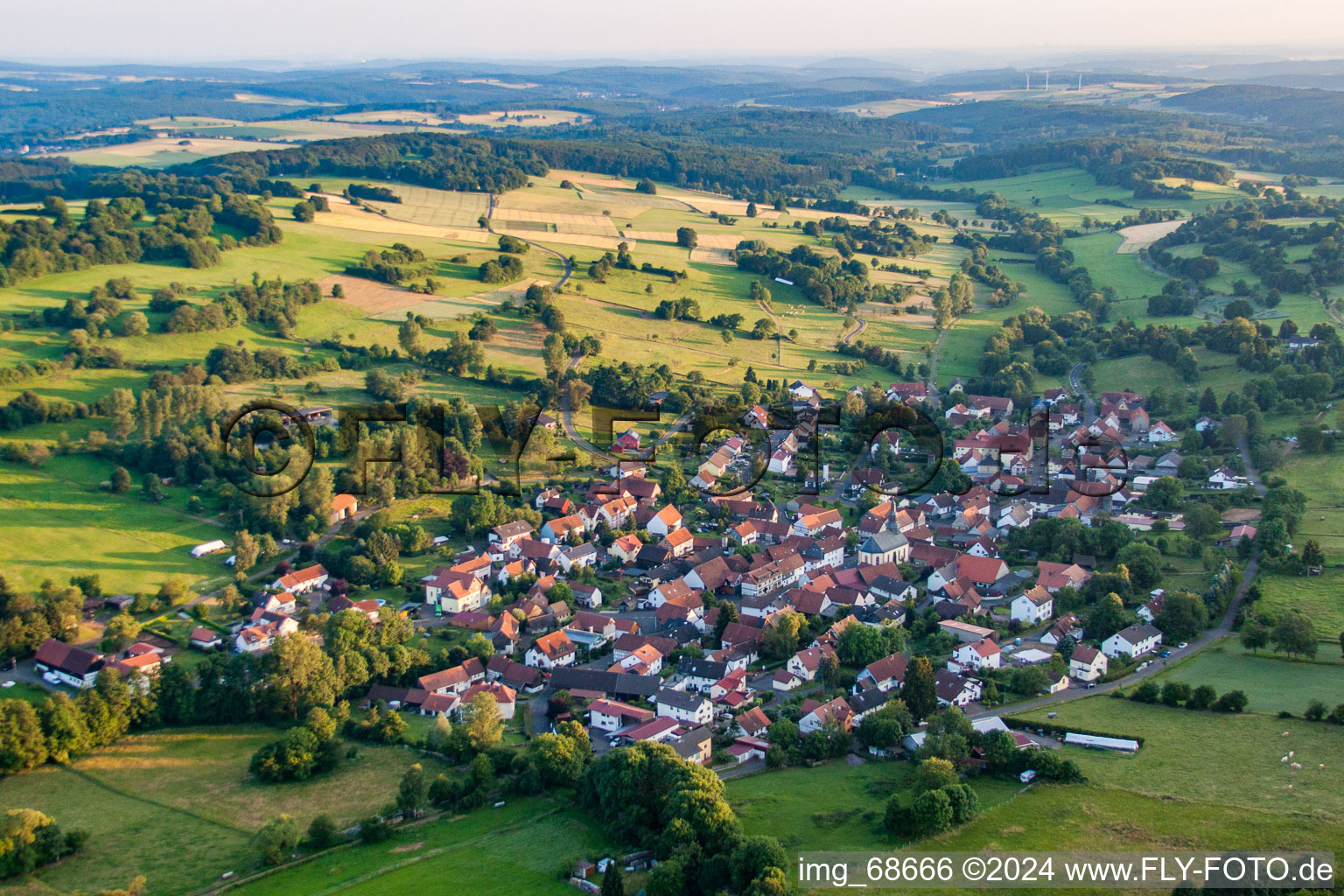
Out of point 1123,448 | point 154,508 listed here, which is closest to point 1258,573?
point 1123,448

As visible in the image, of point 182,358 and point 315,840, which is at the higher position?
point 182,358

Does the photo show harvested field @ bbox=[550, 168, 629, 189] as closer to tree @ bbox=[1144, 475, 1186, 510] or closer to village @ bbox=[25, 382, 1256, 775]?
village @ bbox=[25, 382, 1256, 775]

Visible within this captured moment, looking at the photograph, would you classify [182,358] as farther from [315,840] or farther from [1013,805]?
[1013,805]

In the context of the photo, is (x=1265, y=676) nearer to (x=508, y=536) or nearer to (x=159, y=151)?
(x=508, y=536)

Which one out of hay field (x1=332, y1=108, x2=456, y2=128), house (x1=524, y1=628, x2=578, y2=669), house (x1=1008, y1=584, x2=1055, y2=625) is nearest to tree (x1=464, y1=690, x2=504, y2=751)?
house (x1=524, y1=628, x2=578, y2=669)

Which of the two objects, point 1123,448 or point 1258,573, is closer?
point 1258,573

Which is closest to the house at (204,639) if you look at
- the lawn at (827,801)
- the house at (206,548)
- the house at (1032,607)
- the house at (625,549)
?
the house at (206,548)

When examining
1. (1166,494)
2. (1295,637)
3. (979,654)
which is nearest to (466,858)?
(979,654)

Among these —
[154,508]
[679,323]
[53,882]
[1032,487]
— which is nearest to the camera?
[53,882]
